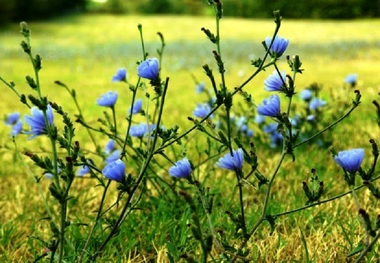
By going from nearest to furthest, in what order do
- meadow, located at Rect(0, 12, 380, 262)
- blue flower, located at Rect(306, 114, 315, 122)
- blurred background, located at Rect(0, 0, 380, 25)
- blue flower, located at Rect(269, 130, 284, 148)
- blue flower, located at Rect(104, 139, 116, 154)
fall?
meadow, located at Rect(0, 12, 380, 262), blue flower, located at Rect(104, 139, 116, 154), blue flower, located at Rect(306, 114, 315, 122), blue flower, located at Rect(269, 130, 284, 148), blurred background, located at Rect(0, 0, 380, 25)

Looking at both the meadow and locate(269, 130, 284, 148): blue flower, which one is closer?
the meadow

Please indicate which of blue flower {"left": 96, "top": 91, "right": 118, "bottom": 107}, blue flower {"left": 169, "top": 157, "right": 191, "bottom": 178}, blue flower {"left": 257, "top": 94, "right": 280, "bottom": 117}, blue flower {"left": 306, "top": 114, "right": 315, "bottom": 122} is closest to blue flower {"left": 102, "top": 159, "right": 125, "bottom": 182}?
blue flower {"left": 169, "top": 157, "right": 191, "bottom": 178}

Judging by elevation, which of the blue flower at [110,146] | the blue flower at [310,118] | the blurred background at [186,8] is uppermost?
the blurred background at [186,8]

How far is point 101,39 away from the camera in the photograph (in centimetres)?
1970

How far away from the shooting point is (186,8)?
115ft

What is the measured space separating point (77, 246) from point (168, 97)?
4.81 meters

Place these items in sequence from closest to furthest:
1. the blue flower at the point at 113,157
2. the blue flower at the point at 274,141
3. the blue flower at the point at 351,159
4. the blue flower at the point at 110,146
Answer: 1. the blue flower at the point at 351,159
2. the blue flower at the point at 113,157
3. the blue flower at the point at 110,146
4. the blue flower at the point at 274,141

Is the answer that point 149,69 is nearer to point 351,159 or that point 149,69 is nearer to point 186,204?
point 351,159

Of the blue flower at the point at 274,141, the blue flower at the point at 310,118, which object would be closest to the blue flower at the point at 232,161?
the blue flower at the point at 310,118

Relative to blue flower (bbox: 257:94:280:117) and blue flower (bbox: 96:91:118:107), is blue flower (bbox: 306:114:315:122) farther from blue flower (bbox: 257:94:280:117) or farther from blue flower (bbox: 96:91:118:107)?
blue flower (bbox: 257:94:280:117)

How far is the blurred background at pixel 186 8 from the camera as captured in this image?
25375mm

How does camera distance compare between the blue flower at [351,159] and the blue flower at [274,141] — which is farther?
the blue flower at [274,141]

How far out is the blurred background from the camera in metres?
25.4

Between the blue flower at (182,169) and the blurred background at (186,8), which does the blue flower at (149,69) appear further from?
the blurred background at (186,8)
